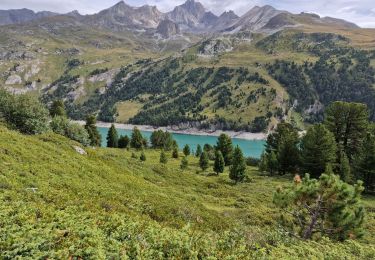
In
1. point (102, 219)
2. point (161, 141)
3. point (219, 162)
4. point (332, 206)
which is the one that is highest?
point (102, 219)

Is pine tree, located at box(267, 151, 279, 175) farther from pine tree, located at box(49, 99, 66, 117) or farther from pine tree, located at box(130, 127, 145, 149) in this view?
pine tree, located at box(49, 99, 66, 117)

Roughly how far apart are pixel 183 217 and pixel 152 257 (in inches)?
623

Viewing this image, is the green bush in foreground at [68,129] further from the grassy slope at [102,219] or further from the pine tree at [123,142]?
the pine tree at [123,142]

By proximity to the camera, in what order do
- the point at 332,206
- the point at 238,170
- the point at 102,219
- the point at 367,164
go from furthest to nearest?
the point at 238,170, the point at 367,164, the point at 332,206, the point at 102,219

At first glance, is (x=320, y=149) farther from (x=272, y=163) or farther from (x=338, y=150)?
(x=272, y=163)

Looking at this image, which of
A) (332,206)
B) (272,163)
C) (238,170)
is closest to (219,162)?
(238,170)

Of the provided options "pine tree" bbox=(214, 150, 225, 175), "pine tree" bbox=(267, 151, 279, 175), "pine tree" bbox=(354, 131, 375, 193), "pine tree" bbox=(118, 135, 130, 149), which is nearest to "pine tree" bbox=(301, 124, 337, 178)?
"pine tree" bbox=(354, 131, 375, 193)

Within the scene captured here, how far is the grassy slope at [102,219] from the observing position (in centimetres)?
1262

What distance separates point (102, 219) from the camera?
16922 millimetres

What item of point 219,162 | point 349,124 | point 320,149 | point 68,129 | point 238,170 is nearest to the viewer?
point 238,170

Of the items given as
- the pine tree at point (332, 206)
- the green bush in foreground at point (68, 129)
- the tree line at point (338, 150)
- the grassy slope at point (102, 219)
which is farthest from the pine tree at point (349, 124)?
the green bush in foreground at point (68, 129)

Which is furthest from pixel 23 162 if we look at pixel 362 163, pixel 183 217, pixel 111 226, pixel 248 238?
pixel 362 163

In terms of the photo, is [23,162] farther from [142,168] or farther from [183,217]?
[142,168]

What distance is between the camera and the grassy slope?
12.6 m
